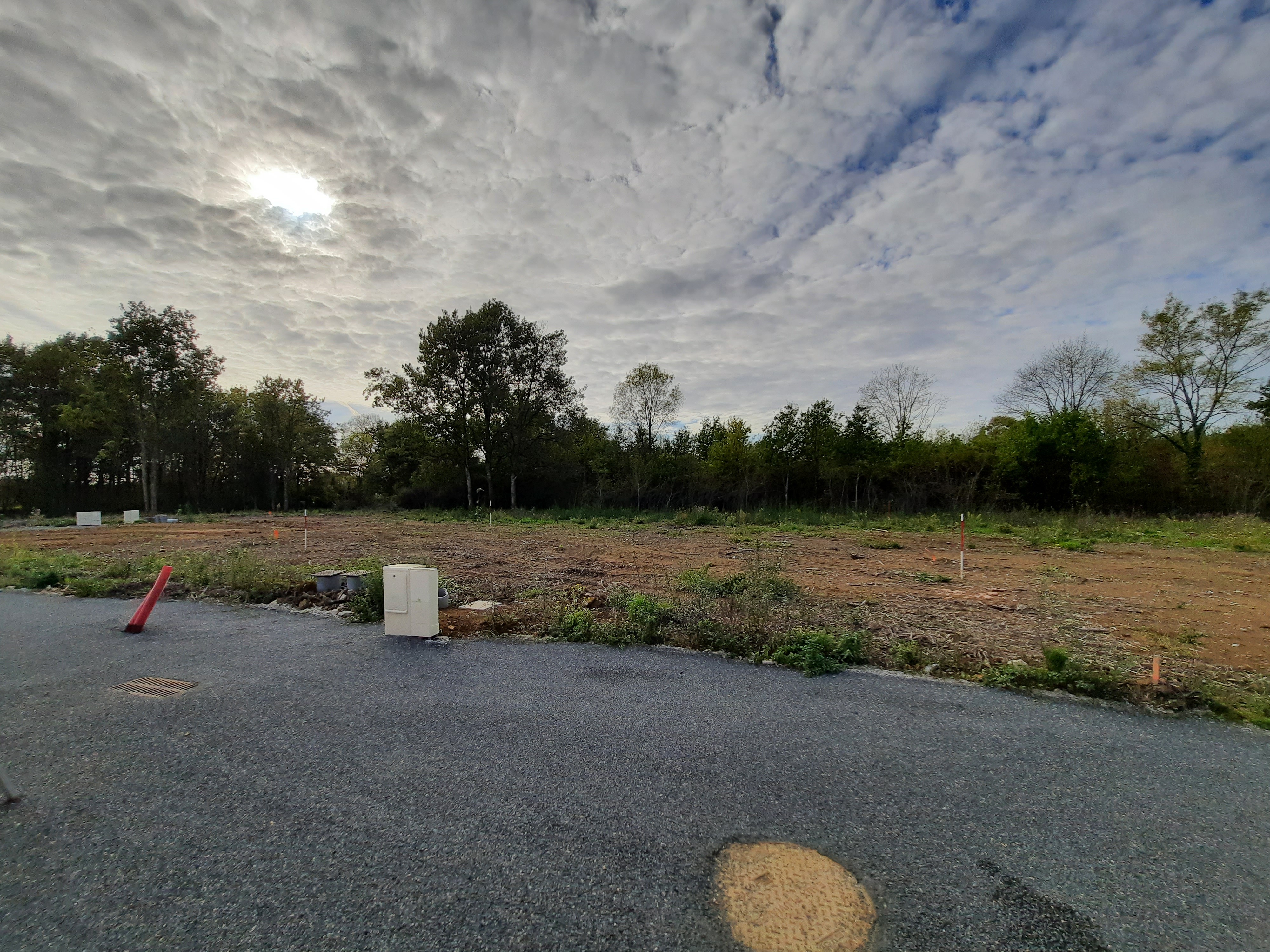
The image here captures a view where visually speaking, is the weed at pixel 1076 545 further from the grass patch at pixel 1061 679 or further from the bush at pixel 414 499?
the bush at pixel 414 499

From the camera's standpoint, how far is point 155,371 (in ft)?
92.7

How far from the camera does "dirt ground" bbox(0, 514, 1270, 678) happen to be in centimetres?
576

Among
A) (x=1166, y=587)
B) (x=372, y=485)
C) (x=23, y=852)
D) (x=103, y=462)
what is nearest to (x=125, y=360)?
(x=103, y=462)

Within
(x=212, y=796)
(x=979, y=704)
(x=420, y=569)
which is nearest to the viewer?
(x=212, y=796)

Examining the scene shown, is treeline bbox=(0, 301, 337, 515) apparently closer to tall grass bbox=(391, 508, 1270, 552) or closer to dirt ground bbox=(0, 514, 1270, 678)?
dirt ground bbox=(0, 514, 1270, 678)

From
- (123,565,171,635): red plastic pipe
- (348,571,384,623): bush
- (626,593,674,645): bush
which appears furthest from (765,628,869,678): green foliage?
(123,565,171,635): red plastic pipe

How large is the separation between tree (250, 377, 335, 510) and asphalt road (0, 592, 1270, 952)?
37192mm

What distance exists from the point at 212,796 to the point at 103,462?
44.3 meters

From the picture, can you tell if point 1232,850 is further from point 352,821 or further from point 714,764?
point 352,821

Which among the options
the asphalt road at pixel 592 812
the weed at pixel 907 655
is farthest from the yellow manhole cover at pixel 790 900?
the weed at pixel 907 655

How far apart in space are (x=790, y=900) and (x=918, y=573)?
919 cm

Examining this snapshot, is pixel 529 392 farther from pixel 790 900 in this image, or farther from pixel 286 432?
pixel 790 900

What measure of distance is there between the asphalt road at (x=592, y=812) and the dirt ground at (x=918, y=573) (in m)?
1.99

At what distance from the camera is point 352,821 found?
267 cm
